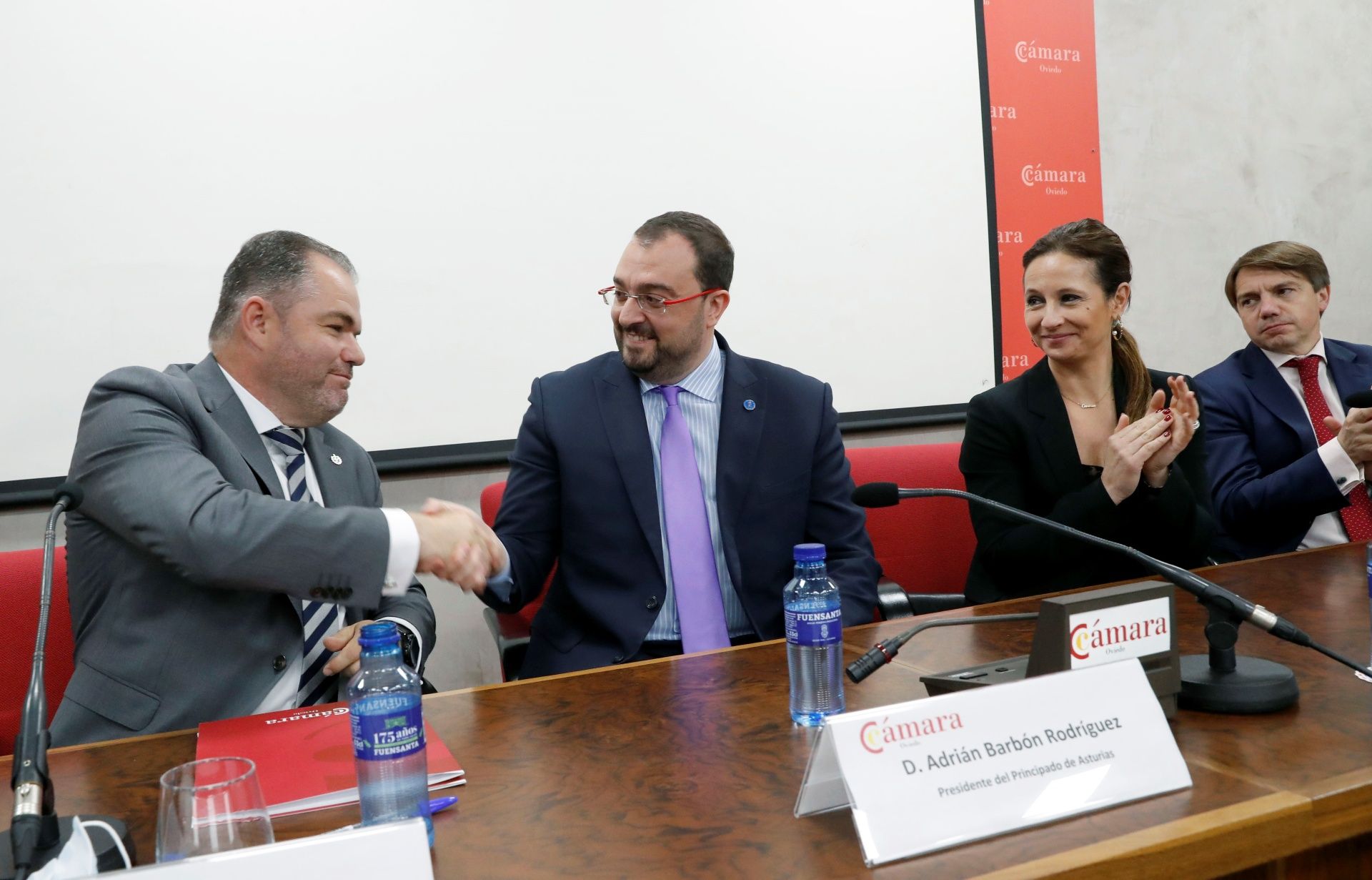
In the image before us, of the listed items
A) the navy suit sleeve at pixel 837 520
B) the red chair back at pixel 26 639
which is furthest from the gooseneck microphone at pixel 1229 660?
the red chair back at pixel 26 639

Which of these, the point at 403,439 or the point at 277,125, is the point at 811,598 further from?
the point at 277,125

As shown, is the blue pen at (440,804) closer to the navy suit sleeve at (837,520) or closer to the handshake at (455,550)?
the handshake at (455,550)

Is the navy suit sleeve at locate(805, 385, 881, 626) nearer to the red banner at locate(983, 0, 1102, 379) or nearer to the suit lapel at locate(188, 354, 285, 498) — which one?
the suit lapel at locate(188, 354, 285, 498)

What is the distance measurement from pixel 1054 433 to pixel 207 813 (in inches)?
78.5

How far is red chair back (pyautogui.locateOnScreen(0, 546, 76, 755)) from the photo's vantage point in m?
1.83

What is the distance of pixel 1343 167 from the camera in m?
4.16

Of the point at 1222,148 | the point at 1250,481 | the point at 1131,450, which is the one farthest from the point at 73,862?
the point at 1222,148

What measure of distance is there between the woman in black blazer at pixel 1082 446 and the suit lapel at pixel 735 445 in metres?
0.52

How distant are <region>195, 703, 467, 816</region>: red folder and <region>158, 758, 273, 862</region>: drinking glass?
0.12 metres

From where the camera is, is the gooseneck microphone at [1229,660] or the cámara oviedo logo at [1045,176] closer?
the gooseneck microphone at [1229,660]

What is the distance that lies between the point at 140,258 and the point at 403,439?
2.40ft

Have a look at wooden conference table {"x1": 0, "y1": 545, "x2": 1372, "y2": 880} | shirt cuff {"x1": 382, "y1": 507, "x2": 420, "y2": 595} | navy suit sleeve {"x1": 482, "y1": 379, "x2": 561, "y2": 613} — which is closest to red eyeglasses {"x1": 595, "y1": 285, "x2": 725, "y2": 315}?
navy suit sleeve {"x1": 482, "y1": 379, "x2": 561, "y2": 613}

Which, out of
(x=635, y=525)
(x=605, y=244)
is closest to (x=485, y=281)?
(x=605, y=244)

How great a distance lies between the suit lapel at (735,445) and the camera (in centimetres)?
216
